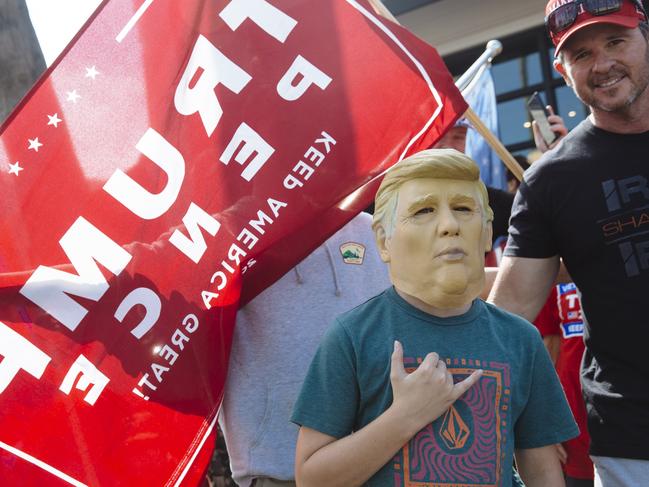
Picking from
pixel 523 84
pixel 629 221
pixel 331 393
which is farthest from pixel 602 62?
pixel 523 84

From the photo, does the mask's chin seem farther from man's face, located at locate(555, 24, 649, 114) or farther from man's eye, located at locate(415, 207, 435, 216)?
man's face, located at locate(555, 24, 649, 114)

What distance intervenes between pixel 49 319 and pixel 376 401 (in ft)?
3.39

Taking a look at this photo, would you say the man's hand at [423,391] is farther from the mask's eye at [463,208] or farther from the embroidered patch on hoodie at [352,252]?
the embroidered patch on hoodie at [352,252]

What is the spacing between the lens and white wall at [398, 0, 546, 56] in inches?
316

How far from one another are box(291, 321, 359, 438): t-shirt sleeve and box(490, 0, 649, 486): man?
91 cm

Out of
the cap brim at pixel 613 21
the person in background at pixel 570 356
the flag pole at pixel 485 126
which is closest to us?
the cap brim at pixel 613 21

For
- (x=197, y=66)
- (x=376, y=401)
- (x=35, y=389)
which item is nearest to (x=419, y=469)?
(x=376, y=401)

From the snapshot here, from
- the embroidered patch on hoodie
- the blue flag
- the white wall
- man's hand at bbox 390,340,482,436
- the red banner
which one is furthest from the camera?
the white wall

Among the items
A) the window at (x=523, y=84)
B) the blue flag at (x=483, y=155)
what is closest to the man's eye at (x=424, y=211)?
the blue flag at (x=483, y=155)

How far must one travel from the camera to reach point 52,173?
2191 mm

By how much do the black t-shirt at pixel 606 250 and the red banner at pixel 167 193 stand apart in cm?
42

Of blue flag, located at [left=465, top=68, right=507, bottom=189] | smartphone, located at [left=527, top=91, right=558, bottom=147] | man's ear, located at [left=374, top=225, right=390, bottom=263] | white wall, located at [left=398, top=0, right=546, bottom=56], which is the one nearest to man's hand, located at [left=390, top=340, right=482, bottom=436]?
man's ear, located at [left=374, top=225, right=390, bottom=263]

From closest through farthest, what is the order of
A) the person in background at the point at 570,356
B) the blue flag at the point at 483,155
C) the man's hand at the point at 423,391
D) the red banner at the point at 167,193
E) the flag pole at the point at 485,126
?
the man's hand at the point at 423,391
the red banner at the point at 167,193
the flag pole at the point at 485,126
the person in background at the point at 570,356
the blue flag at the point at 483,155

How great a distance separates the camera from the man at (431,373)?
1493mm
